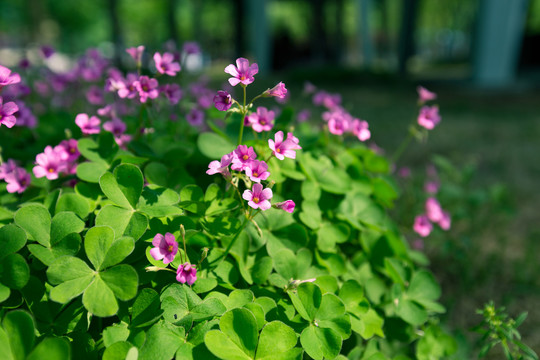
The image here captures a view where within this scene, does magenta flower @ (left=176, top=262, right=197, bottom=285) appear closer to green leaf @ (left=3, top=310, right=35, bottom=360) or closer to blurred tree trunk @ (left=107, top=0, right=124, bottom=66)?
green leaf @ (left=3, top=310, right=35, bottom=360)

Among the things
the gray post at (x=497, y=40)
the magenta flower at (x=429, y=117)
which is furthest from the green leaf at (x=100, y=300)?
the gray post at (x=497, y=40)

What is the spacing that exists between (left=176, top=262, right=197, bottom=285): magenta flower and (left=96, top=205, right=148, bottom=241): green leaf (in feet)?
0.52

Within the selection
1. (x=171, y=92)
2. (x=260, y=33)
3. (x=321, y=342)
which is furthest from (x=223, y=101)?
(x=260, y=33)

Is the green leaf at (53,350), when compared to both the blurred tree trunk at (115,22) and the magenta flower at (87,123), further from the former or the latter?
the blurred tree trunk at (115,22)

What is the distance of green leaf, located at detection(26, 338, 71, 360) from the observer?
0.88 m

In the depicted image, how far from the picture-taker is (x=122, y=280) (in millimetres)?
1043

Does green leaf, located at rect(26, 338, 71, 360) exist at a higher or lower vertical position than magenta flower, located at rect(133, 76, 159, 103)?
lower

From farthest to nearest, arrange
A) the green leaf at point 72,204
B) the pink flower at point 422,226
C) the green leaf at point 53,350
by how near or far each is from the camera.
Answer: the pink flower at point 422,226 < the green leaf at point 72,204 < the green leaf at point 53,350

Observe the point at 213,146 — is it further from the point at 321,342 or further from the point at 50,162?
the point at 321,342

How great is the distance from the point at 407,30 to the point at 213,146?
11.5 m

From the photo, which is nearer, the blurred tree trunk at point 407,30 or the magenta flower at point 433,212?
the magenta flower at point 433,212

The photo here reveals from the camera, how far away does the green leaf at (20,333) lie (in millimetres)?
920

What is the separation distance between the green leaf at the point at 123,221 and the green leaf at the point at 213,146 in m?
0.38

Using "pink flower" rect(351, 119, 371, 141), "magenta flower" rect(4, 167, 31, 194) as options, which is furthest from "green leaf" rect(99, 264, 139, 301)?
"pink flower" rect(351, 119, 371, 141)
